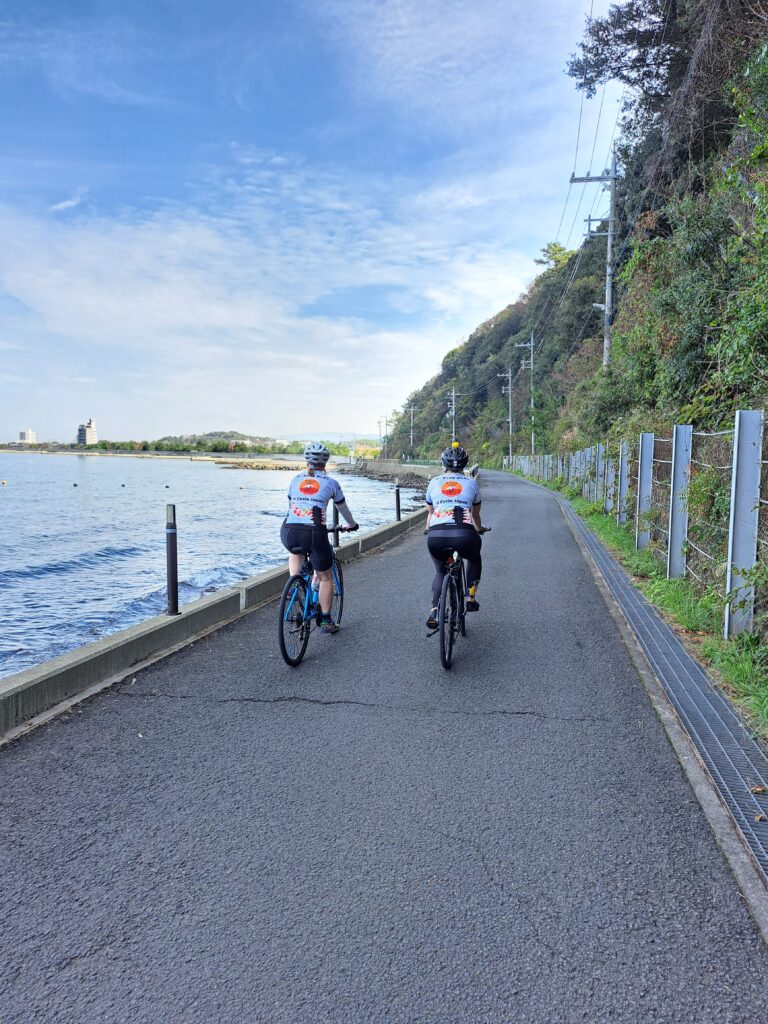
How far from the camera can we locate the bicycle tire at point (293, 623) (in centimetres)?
582

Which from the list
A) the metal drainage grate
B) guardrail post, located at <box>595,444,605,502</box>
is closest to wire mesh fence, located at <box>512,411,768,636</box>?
the metal drainage grate

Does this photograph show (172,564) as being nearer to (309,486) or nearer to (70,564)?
(309,486)

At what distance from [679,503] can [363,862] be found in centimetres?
715

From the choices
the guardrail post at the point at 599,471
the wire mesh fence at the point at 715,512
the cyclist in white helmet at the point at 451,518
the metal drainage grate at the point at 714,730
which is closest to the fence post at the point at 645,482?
→ the wire mesh fence at the point at 715,512

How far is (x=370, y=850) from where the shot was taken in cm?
316

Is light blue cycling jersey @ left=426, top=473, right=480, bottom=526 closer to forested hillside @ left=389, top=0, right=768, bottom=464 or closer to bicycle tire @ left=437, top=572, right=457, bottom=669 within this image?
bicycle tire @ left=437, top=572, right=457, bottom=669

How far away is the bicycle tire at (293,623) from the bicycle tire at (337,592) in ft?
2.00

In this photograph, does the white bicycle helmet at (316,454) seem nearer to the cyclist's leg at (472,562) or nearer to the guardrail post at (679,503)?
the cyclist's leg at (472,562)

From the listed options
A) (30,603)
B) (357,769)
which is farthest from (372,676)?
(30,603)

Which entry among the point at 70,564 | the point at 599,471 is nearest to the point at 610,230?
the point at 599,471

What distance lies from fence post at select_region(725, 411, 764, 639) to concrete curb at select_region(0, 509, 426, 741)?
498 cm

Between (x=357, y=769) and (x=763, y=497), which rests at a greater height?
(x=763, y=497)

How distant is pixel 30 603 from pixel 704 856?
13.2 meters

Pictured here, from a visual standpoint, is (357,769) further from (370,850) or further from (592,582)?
(592,582)
